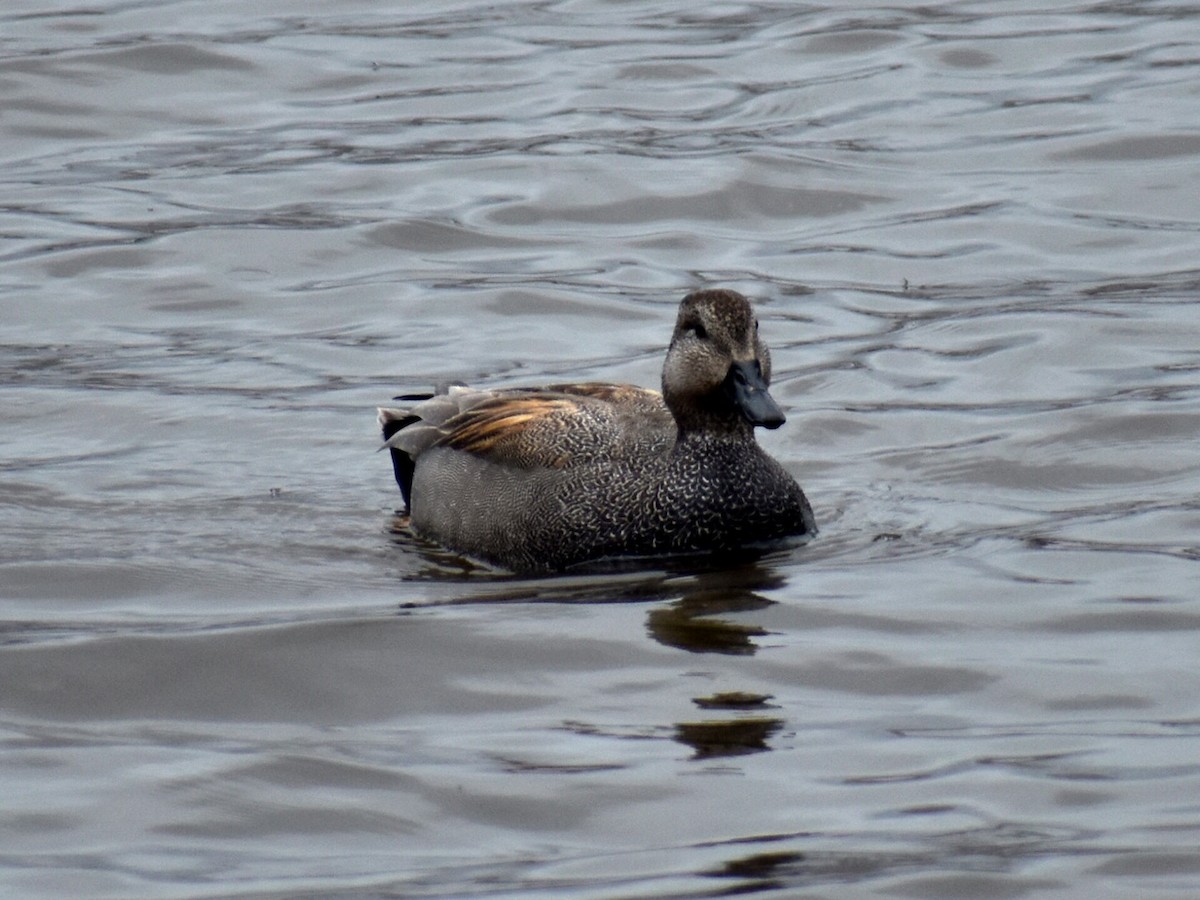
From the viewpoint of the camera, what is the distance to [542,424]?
30.2 ft

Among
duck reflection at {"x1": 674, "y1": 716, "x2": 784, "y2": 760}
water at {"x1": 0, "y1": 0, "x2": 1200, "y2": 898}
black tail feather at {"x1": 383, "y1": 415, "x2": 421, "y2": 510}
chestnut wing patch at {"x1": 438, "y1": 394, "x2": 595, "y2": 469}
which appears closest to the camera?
water at {"x1": 0, "y1": 0, "x2": 1200, "y2": 898}

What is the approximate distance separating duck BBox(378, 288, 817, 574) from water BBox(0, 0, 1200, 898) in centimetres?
17

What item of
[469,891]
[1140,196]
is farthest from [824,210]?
[469,891]

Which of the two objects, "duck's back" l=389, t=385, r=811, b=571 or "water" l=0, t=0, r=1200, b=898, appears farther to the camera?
"duck's back" l=389, t=385, r=811, b=571

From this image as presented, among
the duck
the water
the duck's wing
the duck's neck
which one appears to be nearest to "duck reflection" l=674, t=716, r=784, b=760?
the water

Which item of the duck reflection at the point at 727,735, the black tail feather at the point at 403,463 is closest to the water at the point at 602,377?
the duck reflection at the point at 727,735

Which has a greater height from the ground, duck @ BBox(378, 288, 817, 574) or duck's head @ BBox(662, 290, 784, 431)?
duck's head @ BBox(662, 290, 784, 431)

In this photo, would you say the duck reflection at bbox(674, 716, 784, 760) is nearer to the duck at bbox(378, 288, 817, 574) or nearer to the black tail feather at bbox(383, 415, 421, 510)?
the duck at bbox(378, 288, 817, 574)

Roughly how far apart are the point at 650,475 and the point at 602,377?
3.07 m

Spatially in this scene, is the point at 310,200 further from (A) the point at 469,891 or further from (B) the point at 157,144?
(A) the point at 469,891

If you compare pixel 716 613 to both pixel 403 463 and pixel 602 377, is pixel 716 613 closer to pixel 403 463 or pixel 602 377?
pixel 403 463

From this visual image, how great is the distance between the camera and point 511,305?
13328 millimetres

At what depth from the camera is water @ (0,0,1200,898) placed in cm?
609

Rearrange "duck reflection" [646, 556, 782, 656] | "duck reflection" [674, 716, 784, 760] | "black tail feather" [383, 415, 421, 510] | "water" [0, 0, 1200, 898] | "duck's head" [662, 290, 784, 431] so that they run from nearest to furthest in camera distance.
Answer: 1. "water" [0, 0, 1200, 898]
2. "duck reflection" [674, 716, 784, 760]
3. "duck reflection" [646, 556, 782, 656]
4. "duck's head" [662, 290, 784, 431]
5. "black tail feather" [383, 415, 421, 510]
